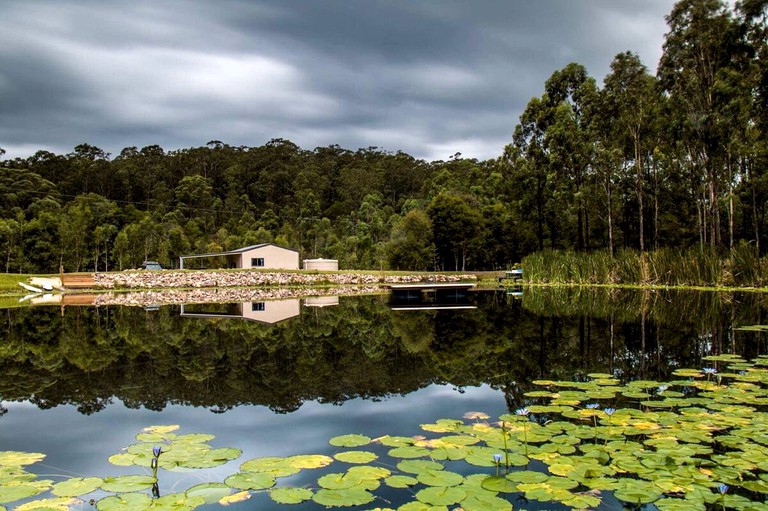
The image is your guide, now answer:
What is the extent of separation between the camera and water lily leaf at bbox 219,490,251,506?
10.1 feet

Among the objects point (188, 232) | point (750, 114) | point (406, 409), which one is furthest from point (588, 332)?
point (188, 232)

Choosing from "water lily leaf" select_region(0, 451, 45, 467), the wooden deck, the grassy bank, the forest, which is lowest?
"water lily leaf" select_region(0, 451, 45, 467)

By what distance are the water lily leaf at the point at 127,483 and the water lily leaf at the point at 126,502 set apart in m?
0.09

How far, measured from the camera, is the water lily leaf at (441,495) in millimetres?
2994

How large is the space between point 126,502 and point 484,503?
206 centimetres

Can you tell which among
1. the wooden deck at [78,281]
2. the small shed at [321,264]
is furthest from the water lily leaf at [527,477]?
the small shed at [321,264]

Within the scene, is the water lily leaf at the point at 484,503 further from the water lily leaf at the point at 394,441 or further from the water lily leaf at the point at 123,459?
the water lily leaf at the point at 123,459

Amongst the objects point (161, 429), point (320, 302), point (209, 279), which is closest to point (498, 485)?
point (161, 429)

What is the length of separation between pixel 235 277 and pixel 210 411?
31.4 m

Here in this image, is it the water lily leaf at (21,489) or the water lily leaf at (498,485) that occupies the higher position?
the water lily leaf at (498,485)

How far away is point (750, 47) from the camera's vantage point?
922 inches

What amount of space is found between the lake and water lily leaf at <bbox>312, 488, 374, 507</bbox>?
0.10m

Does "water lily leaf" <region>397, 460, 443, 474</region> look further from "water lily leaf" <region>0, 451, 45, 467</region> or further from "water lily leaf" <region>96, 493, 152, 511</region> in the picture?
"water lily leaf" <region>0, 451, 45, 467</region>

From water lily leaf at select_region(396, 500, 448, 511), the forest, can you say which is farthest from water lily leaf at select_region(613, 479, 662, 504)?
the forest
